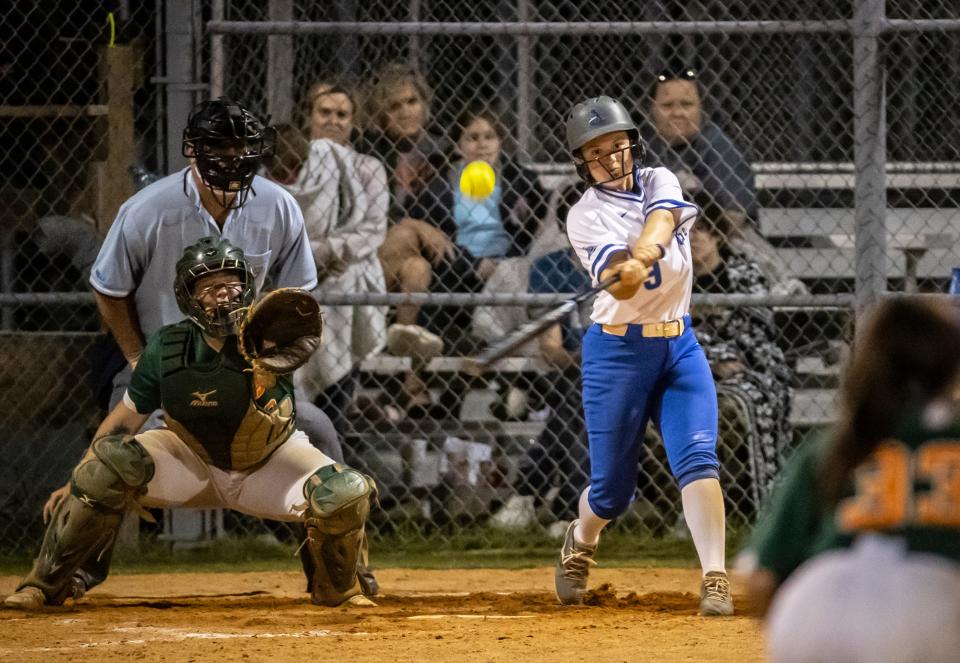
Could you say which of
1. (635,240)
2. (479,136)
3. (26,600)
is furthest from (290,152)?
(26,600)

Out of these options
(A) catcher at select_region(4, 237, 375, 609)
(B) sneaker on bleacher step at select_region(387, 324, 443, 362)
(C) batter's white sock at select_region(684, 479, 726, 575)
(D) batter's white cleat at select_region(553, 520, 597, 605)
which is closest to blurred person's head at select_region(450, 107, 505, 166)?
(B) sneaker on bleacher step at select_region(387, 324, 443, 362)

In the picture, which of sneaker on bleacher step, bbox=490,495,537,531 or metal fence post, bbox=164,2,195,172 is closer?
metal fence post, bbox=164,2,195,172

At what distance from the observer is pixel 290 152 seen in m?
6.64

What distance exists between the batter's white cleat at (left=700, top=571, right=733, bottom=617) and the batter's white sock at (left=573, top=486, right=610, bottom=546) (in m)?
0.47

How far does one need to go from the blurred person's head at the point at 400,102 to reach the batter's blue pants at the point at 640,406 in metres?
2.30

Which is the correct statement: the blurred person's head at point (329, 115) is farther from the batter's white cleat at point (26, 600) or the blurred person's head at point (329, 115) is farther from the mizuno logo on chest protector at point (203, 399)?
the batter's white cleat at point (26, 600)

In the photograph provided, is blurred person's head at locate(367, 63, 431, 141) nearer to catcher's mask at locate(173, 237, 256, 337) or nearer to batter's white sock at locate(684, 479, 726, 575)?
catcher's mask at locate(173, 237, 256, 337)

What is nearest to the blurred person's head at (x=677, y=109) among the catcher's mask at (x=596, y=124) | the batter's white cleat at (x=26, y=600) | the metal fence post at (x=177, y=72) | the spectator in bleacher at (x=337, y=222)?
the spectator in bleacher at (x=337, y=222)

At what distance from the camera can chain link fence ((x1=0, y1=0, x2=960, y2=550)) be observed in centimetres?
634

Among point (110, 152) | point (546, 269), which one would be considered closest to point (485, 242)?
point (546, 269)

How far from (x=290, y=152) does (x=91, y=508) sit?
232cm

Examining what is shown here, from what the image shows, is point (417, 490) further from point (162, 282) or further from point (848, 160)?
point (848, 160)

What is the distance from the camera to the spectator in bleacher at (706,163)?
21.3 ft

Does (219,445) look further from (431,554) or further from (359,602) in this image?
(431,554)
